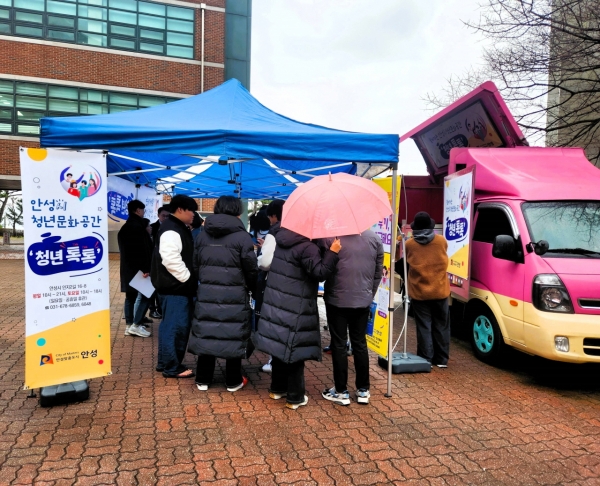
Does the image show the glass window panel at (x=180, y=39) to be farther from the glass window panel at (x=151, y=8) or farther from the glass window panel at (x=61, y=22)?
the glass window panel at (x=61, y=22)

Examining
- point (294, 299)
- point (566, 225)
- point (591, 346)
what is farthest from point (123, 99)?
point (591, 346)

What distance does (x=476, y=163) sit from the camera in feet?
20.4

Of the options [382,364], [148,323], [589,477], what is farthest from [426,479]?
[148,323]

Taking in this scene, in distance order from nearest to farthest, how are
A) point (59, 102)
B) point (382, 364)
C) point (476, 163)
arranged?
1. point (382, 364)
2. point (476, 163)
3. point (59, 102)

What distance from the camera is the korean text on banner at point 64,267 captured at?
382 centimetres

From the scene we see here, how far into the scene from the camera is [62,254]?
3943 mm

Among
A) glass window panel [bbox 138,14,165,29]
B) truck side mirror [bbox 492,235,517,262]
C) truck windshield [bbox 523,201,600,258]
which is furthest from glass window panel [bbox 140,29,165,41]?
truck side mirror [bbox 492,235,517,262]

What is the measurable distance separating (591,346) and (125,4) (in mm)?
23019

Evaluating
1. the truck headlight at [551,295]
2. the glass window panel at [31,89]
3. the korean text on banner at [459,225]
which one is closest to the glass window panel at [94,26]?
the glass window panel at [31,89]

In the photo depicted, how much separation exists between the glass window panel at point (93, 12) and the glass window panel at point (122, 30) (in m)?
0.54

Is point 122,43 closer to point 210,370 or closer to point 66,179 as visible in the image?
point 66,179

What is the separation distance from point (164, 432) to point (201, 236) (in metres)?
1.74

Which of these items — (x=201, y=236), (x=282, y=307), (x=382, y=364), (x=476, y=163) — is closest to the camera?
(x=282, y=307)

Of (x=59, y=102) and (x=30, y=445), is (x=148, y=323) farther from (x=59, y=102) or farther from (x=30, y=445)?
(x=59, y=102)
